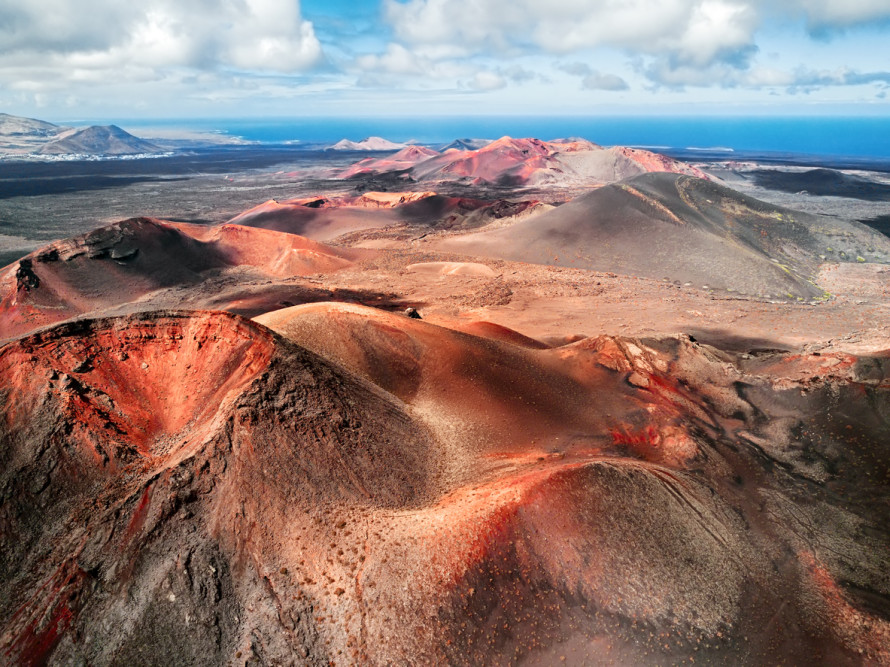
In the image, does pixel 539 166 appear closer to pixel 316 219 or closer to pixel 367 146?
pixel 316 219

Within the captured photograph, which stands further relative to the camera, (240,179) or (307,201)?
(240,179)

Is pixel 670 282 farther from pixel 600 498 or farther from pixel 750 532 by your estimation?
pixel 600 498

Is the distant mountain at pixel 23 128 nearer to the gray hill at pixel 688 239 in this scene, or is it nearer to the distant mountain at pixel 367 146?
the distant mountain at pixel 367 146

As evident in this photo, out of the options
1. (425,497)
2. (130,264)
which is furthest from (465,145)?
(425,497)

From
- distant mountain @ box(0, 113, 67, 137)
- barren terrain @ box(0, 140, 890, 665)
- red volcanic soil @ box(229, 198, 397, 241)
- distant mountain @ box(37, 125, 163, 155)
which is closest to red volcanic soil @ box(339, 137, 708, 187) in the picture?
red volcanic soil @ box(229, 198, 397, 241)

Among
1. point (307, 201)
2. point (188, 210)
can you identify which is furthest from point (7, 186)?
point (307, 201)

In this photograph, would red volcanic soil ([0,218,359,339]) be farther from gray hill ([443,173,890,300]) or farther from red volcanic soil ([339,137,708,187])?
red volcanic soil ([339,137,708,187])
